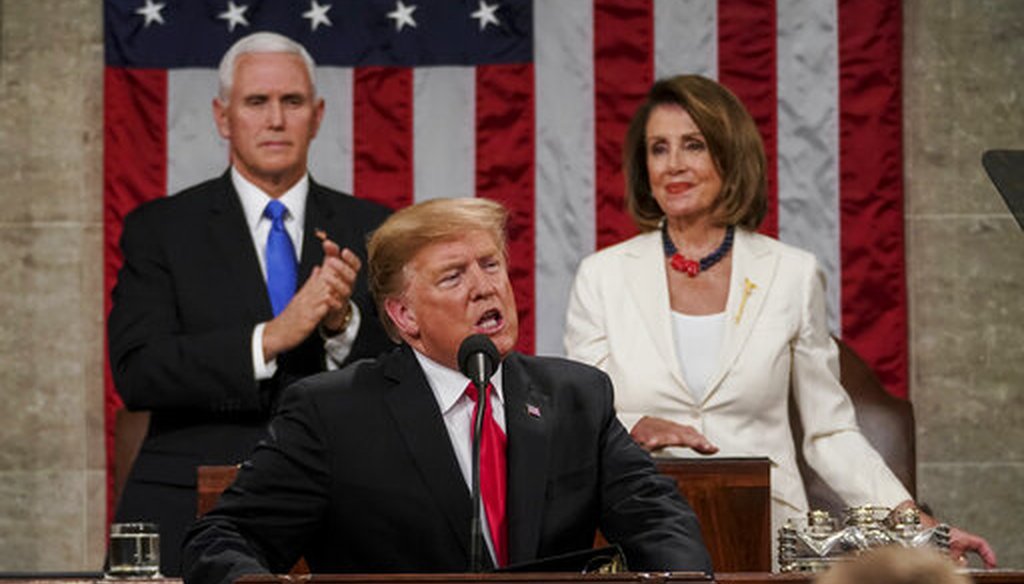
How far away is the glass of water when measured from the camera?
10.9 ft

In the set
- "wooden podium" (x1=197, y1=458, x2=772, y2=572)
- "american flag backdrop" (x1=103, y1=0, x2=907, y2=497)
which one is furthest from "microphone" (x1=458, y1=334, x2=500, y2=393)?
"american flag backdrop" (x1=103, y1=0, x2=907, y2=497)

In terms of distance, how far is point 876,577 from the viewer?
1458 mm

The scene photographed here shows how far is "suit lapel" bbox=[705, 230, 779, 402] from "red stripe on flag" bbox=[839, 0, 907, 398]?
151 centimetres

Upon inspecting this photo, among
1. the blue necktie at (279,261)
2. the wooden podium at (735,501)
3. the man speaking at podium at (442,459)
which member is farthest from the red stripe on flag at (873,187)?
the man speaking at podium at (442,459)

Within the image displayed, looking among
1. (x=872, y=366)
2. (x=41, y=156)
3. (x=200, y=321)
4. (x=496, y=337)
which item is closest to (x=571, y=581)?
(x=496, y=337)

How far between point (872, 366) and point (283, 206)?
2.24 meters

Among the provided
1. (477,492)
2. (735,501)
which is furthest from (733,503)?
(477,492)

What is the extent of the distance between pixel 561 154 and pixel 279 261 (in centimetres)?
167

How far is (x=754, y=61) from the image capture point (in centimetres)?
630

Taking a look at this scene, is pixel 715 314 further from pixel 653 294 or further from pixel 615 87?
pixel 615 87

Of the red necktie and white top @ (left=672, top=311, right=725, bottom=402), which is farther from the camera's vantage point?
white top @ (left=672, top=311, right=725, bottom=402)

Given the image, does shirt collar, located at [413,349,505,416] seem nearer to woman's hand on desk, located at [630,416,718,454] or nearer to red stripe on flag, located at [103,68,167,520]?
woman's hand on desk, located at [630,416,718,454]

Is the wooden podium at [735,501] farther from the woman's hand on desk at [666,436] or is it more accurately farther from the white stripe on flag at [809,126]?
the white stripe on flag at [809,126]

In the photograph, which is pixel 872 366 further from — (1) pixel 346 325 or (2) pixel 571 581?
(2) pixel 571 581
